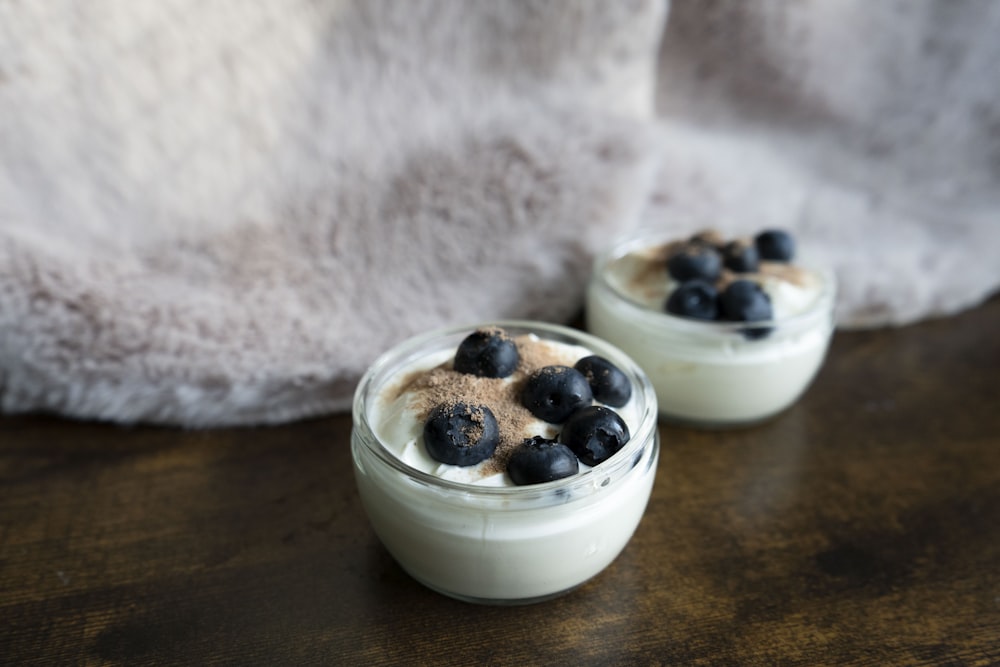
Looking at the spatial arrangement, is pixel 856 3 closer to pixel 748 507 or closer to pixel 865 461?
pixel 865 461

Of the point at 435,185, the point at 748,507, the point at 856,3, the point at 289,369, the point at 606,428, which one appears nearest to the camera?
the point at 606,428

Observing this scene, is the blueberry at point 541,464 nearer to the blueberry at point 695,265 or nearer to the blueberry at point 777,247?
the blueberry at point 695,265

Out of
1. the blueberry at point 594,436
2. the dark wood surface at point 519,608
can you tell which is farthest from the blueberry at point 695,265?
the blueberry at point 594,436

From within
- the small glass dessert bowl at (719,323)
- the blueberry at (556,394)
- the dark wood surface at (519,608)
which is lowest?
the dark wood surface at (519,608)

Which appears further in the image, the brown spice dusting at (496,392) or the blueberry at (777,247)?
the blueberry at (777,247)

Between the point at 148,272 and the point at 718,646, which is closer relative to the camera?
the point at 718,646

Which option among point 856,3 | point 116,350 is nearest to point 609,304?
point 116,350
